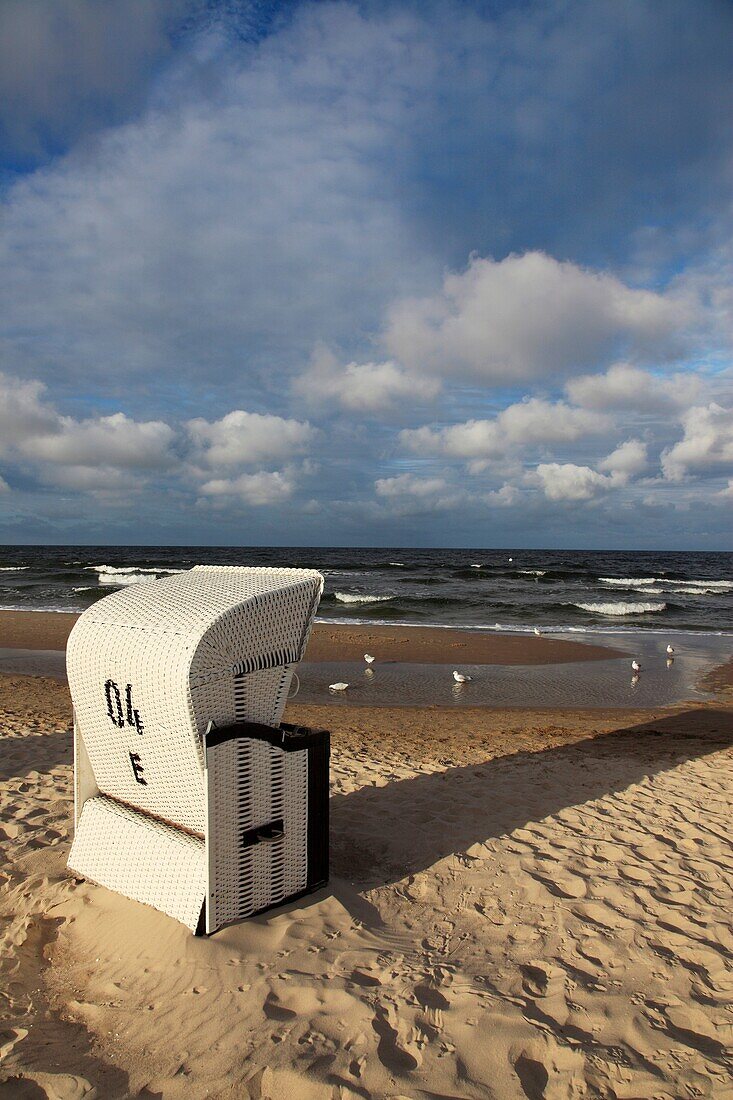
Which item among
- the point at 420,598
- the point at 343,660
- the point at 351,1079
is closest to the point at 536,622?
the point at 420,598

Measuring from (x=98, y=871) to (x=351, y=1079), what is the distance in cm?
189

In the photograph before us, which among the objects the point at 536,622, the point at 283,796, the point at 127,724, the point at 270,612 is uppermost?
the point at 270,612

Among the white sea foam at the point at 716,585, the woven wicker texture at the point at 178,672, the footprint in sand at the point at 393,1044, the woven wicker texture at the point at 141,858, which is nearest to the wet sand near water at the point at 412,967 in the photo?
the footprint in sand at the point at 393,1044

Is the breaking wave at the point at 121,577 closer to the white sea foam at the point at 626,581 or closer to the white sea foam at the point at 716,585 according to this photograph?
the white sea foam at the point at 626,581

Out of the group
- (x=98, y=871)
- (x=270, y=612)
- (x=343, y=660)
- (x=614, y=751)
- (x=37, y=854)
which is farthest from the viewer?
(x=343, y=660)

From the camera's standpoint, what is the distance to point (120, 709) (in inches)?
133

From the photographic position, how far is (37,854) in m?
4.27

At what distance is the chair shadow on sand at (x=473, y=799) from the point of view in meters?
4.37

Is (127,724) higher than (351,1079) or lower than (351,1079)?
higher

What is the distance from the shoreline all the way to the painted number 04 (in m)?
11.2

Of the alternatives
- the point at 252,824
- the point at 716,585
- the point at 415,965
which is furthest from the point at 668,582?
the point at 252,824

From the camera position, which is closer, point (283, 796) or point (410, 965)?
point (410, 965)

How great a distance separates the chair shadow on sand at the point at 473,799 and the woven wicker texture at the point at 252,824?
0.65m

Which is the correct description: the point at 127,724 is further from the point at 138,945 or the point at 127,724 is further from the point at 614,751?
the point at 614,751
